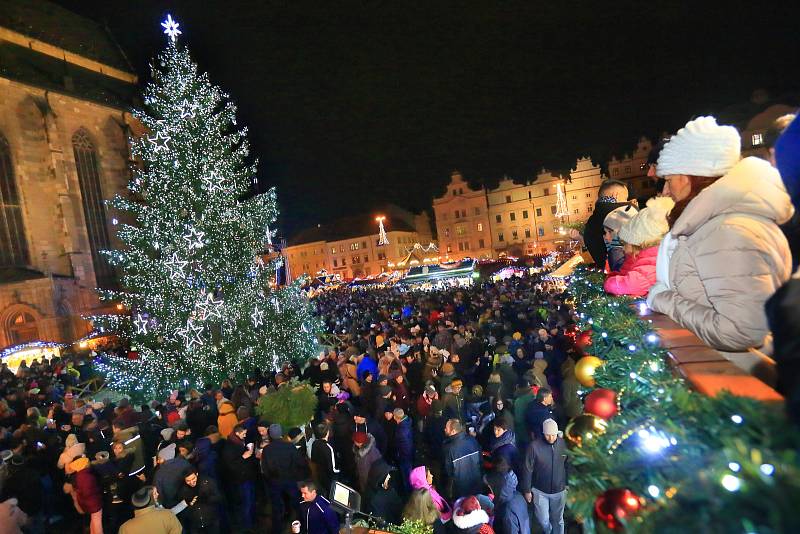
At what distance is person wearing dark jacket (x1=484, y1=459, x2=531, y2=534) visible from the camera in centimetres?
475

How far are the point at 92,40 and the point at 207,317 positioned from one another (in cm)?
3881

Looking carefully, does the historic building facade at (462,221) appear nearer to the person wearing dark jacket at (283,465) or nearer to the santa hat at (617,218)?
the person wearing dark jacket at (283,465)

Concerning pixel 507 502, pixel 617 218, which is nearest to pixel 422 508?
pixel 507 502

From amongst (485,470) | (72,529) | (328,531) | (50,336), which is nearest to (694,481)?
(328,531)

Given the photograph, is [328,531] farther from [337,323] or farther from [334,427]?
[337,323]

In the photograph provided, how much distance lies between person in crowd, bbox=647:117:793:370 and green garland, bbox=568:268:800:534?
0.94 ft

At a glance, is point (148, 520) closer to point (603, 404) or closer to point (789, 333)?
point (603, 404)

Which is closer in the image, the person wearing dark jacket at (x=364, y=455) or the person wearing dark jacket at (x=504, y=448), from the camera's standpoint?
the person wearing dark jacket at (x=504, y=448)

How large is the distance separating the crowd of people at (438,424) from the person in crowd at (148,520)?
0.05 feet

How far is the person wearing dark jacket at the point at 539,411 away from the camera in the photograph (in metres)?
5.77

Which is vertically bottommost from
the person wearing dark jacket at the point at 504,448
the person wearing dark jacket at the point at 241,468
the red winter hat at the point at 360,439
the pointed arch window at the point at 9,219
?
the person wearing dark jacket at the point at 241,468

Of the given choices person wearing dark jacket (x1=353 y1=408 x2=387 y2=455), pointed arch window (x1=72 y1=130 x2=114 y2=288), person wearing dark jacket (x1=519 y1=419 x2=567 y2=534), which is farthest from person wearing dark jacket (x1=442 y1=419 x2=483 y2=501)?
pointed arch window (x1=72 y1=130 x2=114 y2=288)

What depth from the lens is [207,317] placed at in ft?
39.1

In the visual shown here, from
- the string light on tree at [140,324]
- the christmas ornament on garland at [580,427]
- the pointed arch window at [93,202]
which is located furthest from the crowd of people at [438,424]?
the pointed arch window at [93,202]
